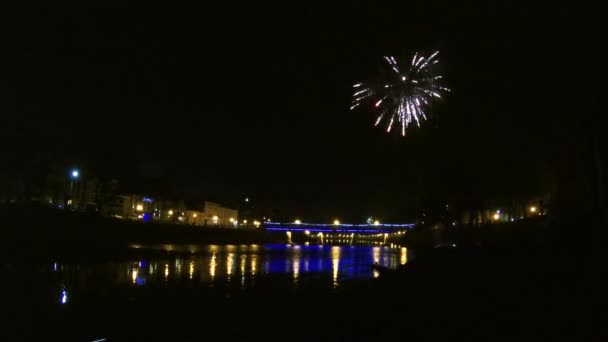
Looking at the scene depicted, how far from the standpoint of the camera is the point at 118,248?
6119cm

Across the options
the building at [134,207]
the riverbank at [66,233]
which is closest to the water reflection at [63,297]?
the riverbank at [66,233]

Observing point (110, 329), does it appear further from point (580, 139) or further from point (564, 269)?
point (580, 139)

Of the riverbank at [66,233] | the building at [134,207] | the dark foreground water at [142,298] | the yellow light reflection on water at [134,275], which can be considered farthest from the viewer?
the building at [134,207]

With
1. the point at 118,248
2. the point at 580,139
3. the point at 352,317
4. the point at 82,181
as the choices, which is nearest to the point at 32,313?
the point at 352,317

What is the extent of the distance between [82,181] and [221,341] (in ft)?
293

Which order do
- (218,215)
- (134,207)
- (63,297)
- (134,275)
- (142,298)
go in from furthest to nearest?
(218,215) < (134,207) < (134,275) < (142,298) < (63,297)

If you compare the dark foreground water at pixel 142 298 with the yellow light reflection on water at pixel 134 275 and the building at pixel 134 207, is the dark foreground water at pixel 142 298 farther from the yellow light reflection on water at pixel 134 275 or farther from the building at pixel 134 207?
the building at pixel 134 207

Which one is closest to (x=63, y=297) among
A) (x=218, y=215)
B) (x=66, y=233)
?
(x=66, y=233)

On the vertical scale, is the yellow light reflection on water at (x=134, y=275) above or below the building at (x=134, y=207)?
below

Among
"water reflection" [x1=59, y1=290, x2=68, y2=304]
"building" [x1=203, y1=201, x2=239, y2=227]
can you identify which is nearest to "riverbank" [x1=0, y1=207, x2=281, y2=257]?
"water reflection" [x1=59, y1=290, x2=68, y2=304]

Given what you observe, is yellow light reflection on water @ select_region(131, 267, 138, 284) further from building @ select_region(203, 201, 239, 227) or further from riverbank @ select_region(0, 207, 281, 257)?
building @ select_region(203, 201, 239, 227)

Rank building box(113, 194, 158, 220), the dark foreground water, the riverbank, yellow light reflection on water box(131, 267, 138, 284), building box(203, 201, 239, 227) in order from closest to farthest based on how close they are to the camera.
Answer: the dark foreground water
yellow light reflection on water box(131, 267, 138, 284)
the riverbank
building box(113, 194, 158, 220)
building box(203, 201, 239, 227)

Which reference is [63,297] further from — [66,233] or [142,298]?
[66,233]

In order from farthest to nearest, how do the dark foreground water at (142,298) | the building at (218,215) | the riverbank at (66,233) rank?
the building at (218,215)
the riverbank at (66,233)
the dark foreground water at (142,298)
